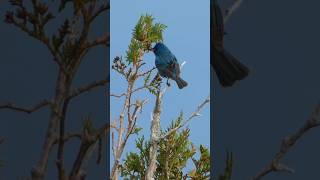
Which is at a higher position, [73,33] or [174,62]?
[174,62]

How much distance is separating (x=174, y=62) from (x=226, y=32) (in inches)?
20.5

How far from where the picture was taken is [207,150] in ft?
6.82

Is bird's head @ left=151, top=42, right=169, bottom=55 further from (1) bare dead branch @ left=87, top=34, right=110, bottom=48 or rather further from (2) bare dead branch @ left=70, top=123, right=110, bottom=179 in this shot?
(2) bare dead branch @ left=70, top=123, right=110, bottom=179

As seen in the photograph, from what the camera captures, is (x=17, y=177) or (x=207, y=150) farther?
(x=207, y=150)

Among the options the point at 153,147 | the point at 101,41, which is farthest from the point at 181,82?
the point at 101,41

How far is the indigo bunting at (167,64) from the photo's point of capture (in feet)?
6.29

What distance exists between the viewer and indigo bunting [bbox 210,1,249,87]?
1.38 metres

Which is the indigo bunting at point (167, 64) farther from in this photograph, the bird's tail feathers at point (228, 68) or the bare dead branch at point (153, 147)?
the bird's tail feathers at point (228, 68)

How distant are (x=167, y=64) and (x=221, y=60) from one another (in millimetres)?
555

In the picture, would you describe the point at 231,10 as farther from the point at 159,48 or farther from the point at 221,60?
the point at 159,48

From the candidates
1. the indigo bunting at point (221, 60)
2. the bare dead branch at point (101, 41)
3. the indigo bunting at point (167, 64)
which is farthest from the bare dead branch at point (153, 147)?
the bare dead branch at point (101, 41)

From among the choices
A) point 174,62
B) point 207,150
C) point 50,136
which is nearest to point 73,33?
point 50,136

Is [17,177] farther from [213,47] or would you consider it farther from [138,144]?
[138,144]

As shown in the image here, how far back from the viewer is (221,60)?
1426mm
